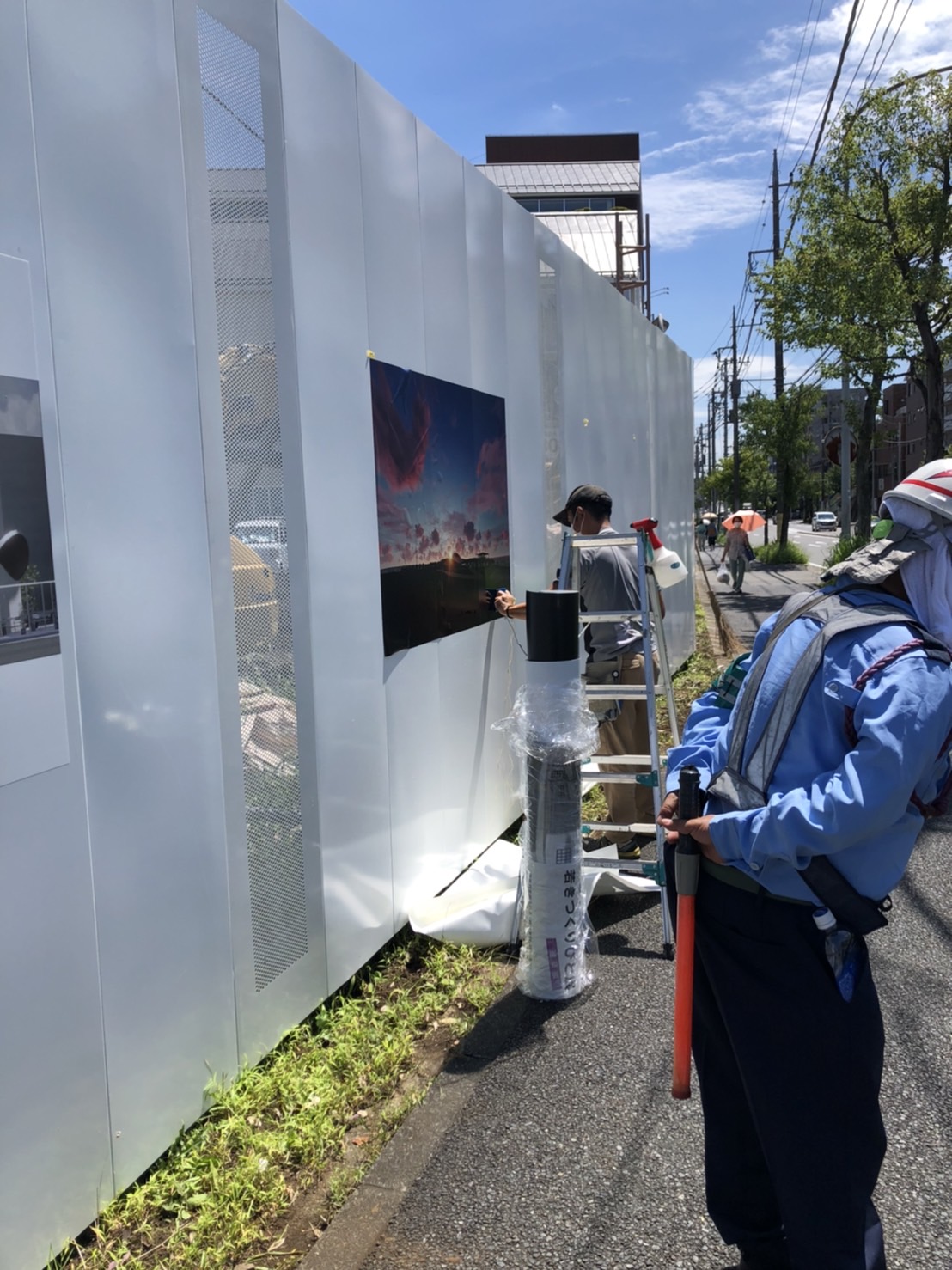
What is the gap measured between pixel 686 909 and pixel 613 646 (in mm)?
3564

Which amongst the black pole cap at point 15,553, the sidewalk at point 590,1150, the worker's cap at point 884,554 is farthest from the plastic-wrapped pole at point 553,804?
the black pole cap at point 15,553

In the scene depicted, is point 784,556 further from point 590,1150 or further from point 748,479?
point 748,479

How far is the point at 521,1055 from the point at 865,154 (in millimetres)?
16733

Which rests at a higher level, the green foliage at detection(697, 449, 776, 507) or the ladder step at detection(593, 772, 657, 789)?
the green foliage at detection(697, 449, 776, 507)

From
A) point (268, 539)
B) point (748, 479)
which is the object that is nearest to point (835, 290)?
point (268, 539)

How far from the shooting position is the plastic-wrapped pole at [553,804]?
13.3ft

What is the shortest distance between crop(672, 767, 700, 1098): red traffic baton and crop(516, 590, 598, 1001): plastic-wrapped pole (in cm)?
178

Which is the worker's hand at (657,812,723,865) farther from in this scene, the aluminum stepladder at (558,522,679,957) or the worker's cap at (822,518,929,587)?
the aluminum stepladder at (558,522,679,957)

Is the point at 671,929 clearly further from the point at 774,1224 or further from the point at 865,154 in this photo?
the point at 865,154

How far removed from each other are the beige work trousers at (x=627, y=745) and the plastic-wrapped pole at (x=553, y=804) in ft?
4.57

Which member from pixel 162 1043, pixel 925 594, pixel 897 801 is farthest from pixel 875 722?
pixel 162 1043

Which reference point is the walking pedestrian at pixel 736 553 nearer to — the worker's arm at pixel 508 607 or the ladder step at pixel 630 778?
the worker's arm at pixel 508 607

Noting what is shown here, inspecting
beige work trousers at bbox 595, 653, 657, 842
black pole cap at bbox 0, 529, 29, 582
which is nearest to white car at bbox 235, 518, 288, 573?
black pole cap at bbox 0, 529, 29, 582

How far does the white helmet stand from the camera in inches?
77.7
